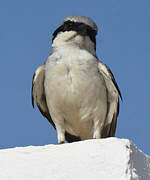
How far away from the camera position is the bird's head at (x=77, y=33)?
7.23 metres

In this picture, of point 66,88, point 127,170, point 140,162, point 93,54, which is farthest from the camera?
point 93,54

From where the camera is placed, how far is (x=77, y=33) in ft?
23.8

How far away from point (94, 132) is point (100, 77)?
780mm

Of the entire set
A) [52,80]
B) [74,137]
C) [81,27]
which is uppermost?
[81,27]

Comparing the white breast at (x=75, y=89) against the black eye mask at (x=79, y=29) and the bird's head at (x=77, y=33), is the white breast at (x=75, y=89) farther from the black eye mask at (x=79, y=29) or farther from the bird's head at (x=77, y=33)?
the black eye mask at (x=79, y=29)

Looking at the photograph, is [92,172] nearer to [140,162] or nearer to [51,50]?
[140,162]

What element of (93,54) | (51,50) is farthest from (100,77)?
(51,50)

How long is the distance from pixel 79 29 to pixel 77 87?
1.00 meters

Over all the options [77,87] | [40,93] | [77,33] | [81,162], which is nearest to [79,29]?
[77,33]

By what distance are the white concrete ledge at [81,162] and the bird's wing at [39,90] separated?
110 inches

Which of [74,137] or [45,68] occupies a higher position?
[45,68]

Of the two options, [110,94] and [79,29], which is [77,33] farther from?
[110,94]

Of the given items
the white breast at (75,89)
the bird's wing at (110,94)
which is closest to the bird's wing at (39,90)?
the white breast at (75,89)

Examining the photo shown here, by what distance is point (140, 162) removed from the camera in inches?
169
